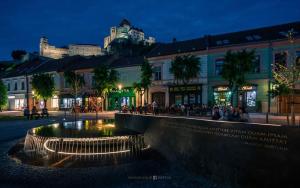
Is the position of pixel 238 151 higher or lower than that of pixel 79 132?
higher

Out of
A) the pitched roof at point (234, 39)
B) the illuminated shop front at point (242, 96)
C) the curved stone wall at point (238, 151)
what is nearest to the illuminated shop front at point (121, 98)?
the pitched roof at point (234, 39)

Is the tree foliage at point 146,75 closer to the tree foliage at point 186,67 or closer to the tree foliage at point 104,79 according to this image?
the tree foliage at point 186,67

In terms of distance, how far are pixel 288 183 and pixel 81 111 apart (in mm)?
37744

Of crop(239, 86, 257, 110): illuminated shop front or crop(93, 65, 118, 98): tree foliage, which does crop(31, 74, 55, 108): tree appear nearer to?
crop(93, 65, 118, 98): tree foliage

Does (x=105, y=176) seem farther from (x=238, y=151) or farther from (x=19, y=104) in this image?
(x=19, y=104)

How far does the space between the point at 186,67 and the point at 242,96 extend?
7362 mm

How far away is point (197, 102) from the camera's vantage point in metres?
36.2

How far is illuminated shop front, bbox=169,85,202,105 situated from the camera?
36.2 m

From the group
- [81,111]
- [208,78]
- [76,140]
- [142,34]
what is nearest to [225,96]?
[208,78]

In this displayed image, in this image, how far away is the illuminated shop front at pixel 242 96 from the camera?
105ft

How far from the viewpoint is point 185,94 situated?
123 feet

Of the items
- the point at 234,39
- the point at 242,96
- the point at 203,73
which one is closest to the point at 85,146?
the point at 242,96

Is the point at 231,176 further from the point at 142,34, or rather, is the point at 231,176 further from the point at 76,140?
the point at 142,34

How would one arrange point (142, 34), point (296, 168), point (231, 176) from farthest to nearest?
point (142, 34) → point (231, 176) → point (296, 168)
